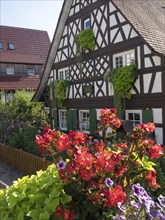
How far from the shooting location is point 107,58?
42.3 feet

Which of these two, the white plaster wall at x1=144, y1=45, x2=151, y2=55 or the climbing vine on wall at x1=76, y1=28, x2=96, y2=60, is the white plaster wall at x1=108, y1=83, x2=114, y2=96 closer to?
the climbing vine on wall at x1=76, y1=28, x2=96, y2=60

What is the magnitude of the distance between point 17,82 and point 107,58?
15.8 meters

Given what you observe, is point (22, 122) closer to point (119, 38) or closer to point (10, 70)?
point (119, 38)

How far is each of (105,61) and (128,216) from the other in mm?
10730

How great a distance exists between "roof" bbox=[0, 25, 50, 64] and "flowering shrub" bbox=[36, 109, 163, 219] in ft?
80.9

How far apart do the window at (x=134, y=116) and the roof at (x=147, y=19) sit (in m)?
2.80

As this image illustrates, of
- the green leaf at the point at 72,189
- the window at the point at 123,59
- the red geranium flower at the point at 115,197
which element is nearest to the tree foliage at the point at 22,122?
the window at the point at 123,59

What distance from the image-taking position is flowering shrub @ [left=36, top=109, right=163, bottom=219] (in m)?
2.92

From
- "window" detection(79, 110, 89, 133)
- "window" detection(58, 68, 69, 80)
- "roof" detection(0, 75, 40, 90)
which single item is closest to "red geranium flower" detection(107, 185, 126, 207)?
"window" detection(79, 110, 89, 133)

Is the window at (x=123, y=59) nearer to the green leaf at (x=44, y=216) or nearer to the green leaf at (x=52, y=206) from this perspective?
the green leaf at (x=52, y=206)

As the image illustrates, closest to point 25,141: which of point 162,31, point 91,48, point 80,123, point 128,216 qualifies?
point 80,123

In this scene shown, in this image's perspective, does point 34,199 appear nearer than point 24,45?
Yes

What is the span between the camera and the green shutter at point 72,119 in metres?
15.1

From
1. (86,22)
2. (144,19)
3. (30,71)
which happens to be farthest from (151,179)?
(30,71)
